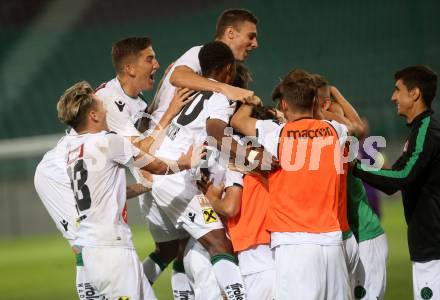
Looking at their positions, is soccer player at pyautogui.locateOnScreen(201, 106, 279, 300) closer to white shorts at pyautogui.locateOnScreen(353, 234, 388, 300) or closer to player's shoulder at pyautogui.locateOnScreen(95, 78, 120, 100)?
white shorts at pyautogui.locateOnScreen(353, 234, 388, 300)

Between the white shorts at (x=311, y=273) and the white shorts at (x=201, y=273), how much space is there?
1153 millimetres

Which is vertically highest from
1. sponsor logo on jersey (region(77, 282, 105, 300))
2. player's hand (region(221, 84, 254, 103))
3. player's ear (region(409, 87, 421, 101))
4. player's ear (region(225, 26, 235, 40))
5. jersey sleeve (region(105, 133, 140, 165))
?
player's ear (region(225, 26, 235, 40))

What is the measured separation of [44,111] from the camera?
65.3 feet

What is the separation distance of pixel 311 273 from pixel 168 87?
268 centimetres

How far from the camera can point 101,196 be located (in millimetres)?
5938

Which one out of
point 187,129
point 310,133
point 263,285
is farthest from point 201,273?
point 310,133

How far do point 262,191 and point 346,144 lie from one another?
779mm

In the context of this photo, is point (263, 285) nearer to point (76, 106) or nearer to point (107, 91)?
point (76, 106)

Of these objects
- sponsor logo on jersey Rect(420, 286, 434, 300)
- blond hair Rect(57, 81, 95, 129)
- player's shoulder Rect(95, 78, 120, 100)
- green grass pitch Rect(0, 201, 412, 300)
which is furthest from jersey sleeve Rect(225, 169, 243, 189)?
green grass pitch Rect(0, 201, 412, 300)

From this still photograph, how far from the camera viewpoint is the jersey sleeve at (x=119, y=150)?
5980 mm

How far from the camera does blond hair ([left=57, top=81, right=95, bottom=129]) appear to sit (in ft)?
19.7

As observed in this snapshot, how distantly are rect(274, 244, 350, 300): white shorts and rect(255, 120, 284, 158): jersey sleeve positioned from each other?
70cm

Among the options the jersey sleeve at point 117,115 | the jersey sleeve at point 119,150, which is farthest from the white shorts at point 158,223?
the jersey sleeve at point 119,150

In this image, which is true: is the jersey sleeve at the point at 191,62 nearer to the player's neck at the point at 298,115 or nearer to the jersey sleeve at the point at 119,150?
the jersey sleeve at the point at 119,150
